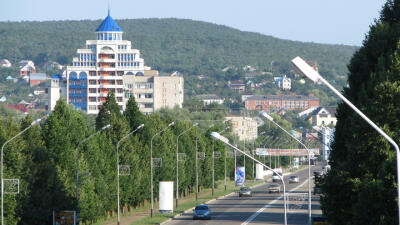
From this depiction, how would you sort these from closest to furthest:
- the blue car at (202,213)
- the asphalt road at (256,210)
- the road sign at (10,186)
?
the road sign at (10,186) → the asphalt road at (256,210) → the blue car at (202,213)

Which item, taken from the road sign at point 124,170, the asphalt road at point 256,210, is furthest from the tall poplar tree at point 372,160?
the road sign at point 124,170

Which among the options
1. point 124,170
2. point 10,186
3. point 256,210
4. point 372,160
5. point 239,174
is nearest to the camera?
point 372,160

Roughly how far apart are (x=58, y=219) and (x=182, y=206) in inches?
1189

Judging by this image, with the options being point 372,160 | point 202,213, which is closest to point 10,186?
point 202,213

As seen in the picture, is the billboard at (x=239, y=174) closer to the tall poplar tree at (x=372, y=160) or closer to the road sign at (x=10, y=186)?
the road sign at (x=10, y=186)

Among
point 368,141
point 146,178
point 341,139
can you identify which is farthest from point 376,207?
point 146,178

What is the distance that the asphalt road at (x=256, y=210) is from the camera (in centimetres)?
→ 7000

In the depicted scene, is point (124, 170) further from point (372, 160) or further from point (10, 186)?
point (372, 160)

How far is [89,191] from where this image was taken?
68938 mm

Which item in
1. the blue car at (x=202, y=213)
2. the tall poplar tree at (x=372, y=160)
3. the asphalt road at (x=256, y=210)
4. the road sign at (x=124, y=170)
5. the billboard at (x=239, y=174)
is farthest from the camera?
the billboard at (x=239, y=174)

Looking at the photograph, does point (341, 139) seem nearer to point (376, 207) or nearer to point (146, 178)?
point (376, 207)

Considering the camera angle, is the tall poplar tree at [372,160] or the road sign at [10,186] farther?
the road sign at [10,186]

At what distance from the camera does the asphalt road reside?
70.0 metres

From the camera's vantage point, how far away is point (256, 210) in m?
82.1
